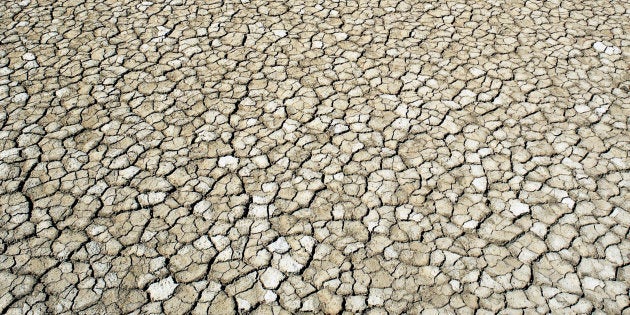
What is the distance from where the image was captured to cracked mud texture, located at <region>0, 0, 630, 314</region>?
3.02m

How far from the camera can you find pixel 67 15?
17.6ft

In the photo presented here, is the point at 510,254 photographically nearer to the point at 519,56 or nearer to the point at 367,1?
the point at 519,56

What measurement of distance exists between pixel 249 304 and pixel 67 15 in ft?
12.1

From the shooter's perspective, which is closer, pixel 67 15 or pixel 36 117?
pixel 36 117

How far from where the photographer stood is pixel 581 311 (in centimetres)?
288

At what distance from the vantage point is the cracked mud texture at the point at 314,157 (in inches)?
119

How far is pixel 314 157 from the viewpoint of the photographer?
3811 mm

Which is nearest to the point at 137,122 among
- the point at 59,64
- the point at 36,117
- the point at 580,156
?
the point at 36,117

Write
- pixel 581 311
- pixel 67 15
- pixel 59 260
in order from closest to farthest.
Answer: pixel 581 311
pixel 59 260
pixel 67 15

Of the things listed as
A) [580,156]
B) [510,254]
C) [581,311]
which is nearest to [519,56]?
[580,156]

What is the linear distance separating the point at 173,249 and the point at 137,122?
4.10 ft

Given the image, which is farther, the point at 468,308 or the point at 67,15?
the point at 67,15

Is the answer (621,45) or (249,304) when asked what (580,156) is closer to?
(621,45)

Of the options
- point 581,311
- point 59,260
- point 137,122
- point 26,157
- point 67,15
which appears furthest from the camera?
point 67,15
